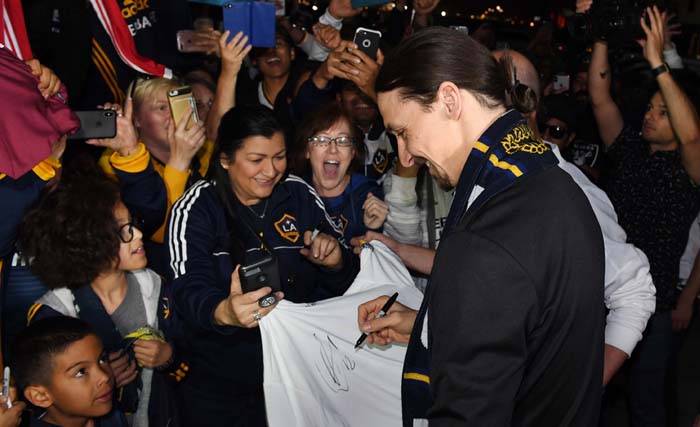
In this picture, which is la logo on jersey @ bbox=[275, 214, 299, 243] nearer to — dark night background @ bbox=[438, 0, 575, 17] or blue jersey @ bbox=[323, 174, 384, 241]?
blue jersey @ bbox=[323, 174, 384, 241]

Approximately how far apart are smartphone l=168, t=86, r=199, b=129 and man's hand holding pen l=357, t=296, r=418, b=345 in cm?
135

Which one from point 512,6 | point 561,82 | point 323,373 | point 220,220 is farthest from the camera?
point 512,6

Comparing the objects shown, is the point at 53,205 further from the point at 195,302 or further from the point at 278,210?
the point at 278,210

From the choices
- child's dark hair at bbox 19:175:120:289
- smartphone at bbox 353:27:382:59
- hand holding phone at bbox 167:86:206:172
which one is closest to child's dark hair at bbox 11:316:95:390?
child's dark hair at bbox 19:175:120:289

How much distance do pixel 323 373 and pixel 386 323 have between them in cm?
37

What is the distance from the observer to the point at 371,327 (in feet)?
Result: 6.26

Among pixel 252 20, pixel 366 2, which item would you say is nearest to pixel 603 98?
pixel 366 2

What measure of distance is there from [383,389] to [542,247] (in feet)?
3.45

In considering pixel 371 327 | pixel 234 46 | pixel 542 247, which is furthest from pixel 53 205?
pixel 542 247

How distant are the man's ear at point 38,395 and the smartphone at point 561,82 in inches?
153

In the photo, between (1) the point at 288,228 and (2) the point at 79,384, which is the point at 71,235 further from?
(1) the point at 288,228

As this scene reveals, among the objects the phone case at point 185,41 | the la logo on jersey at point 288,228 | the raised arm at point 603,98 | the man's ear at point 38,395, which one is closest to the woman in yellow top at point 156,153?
the phone case at point 185,41

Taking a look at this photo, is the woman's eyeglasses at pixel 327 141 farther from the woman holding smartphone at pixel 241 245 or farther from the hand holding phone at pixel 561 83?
the hand holding phone at pixel 561 83

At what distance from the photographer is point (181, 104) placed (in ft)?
9.60
